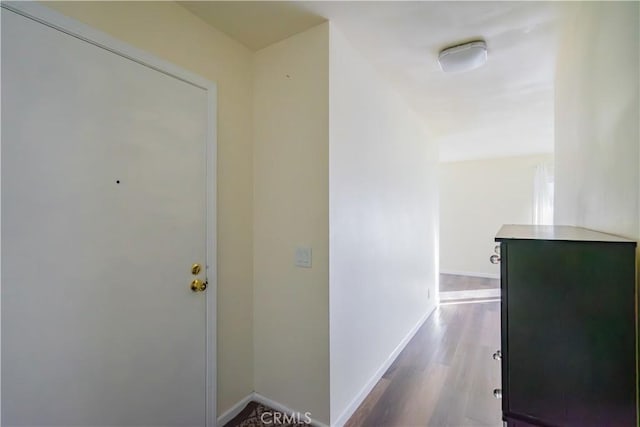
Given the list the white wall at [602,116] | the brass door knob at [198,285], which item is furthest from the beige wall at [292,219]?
the white wall at [602,116]

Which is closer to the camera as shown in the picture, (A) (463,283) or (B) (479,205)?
(A) (463,283)

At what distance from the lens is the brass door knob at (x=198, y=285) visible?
5.33 ft

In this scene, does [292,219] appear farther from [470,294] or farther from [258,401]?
[470,294]

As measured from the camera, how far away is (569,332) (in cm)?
84

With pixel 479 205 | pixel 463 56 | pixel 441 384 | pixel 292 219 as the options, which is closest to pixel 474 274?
pixel 479 205

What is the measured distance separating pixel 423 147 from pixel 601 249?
304 cm

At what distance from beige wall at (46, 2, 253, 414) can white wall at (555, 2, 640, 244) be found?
1.78 meters

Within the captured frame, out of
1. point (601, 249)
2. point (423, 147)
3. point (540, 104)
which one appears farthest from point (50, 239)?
point (540, 104)

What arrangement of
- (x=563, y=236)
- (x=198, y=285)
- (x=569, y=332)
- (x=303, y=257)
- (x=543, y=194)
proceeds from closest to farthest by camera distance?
(x=569, y=332) < (x=563, y=236) < (x=198, y=285) < (x=303, y=257) < (x=543, y=194)

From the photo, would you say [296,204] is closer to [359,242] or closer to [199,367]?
[359,242]

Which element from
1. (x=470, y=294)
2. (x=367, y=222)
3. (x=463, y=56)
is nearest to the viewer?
(x=463, y=56)

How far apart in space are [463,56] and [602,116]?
1.01m

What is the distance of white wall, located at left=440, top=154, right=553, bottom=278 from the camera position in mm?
5480

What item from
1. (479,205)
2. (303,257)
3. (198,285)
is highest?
(479,205)
